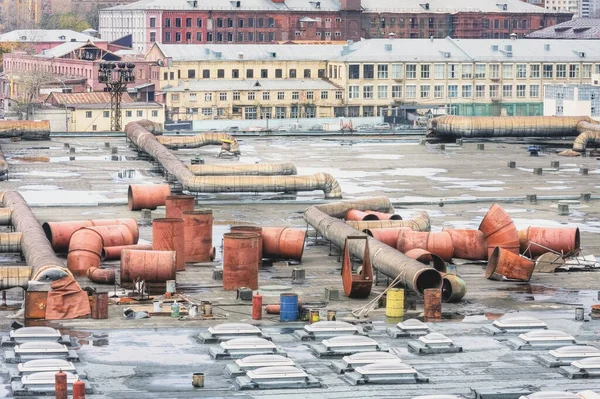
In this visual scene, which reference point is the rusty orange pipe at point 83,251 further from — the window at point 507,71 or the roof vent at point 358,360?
the window at point 507,71

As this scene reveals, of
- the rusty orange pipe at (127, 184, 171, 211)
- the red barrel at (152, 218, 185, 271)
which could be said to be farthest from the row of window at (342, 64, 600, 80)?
the red barrel at (152, 218, 185, 271)

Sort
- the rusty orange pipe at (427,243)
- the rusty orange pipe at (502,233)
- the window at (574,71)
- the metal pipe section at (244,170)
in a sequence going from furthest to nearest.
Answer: the window at (574,71) → the metal pipe section at (244,170) → the rusty orange pipe at (502,233) → the rusty orange pipe at (427,243)

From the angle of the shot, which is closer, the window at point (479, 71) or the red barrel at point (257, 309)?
the red barrel at point (257, 309)

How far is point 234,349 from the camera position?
39.2 meters

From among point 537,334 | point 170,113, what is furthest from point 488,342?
point 170,113

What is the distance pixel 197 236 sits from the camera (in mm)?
55875

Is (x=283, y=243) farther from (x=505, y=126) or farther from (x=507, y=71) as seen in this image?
(x=507, y=71)

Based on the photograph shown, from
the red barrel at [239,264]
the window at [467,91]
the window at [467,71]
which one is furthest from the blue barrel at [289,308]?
the window at [467,91]

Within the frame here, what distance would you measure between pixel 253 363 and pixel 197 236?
1876 cm

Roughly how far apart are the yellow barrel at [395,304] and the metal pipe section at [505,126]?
2423 inches

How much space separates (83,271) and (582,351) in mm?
19039

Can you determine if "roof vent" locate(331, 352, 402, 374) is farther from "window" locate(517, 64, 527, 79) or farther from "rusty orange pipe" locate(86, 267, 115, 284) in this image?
"window" locate(517, 64, 527, 79)

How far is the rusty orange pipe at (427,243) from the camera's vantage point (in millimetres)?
55062

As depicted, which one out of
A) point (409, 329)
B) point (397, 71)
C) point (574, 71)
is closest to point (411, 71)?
point (397, 71)
